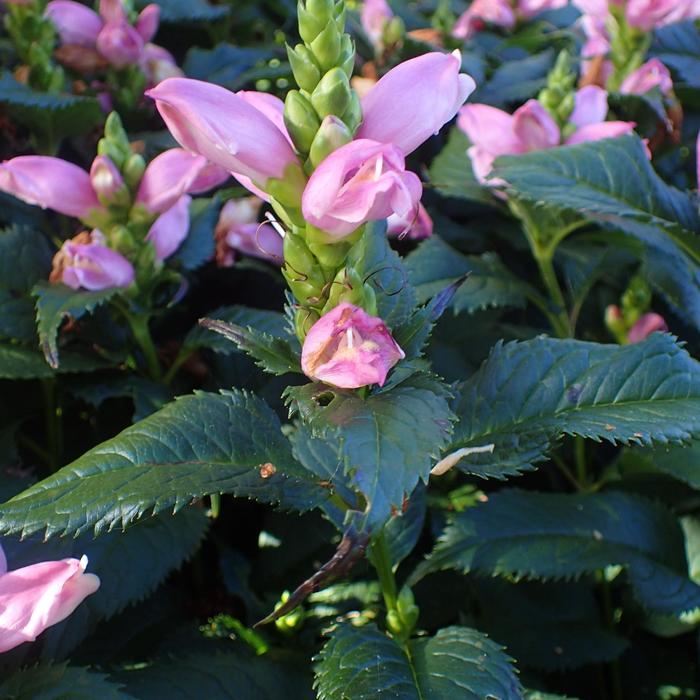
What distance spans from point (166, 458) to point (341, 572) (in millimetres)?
193

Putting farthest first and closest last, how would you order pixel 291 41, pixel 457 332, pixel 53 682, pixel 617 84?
1. pixel 291 41
2. pixel 617 84
3. pixel 457 332
4. pixel 53 682

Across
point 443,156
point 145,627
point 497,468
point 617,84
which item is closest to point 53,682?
point 145,627

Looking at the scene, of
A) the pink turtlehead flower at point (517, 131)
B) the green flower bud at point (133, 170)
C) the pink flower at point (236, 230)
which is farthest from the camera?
the pink flower at point (236, 230)

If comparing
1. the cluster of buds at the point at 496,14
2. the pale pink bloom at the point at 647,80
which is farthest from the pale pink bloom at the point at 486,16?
the pale pink bloom at the point at 647,80

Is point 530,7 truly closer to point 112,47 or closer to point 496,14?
point 496,14

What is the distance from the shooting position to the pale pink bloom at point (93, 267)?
1.00m

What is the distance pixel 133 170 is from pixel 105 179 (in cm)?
4

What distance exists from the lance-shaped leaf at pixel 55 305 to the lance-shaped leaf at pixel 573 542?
1.64ft

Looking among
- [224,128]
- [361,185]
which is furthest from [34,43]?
[361,185]

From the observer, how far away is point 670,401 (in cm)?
75

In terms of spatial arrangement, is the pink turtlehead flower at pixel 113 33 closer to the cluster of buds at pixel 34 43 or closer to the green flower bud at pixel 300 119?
the cluster of buds at pixel 34 43

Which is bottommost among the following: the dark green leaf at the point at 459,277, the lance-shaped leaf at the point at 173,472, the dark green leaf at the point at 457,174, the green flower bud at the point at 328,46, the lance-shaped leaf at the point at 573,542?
the lance-shaped leaf at the point at 573,542

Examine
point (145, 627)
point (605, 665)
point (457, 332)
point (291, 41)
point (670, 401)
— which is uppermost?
point (670, 401)

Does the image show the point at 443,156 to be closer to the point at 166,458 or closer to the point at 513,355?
the point at 513,355
